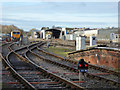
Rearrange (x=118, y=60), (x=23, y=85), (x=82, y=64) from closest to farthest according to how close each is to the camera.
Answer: (x=82, y=64) < (x=23, y=85) < (x=118, y=60)

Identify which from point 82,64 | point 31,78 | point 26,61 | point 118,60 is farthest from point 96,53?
point 82,64

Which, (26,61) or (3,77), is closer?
(3,77)

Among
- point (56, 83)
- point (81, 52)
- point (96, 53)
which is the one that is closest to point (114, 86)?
point (56, 83)

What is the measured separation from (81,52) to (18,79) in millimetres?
8311

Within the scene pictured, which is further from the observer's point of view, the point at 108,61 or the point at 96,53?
the point at 96,53

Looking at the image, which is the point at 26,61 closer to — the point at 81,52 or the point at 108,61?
the point at 81,52

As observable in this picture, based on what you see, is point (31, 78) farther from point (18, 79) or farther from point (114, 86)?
point (114, 86)

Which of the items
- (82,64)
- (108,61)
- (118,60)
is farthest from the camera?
(108,61)

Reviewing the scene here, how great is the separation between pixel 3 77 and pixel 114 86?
518 cm

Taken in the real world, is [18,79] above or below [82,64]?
below

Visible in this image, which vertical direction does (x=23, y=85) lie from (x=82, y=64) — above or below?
below

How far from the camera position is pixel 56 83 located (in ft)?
30.7

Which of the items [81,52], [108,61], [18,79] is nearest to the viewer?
[18,79]

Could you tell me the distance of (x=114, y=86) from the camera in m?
9.02
